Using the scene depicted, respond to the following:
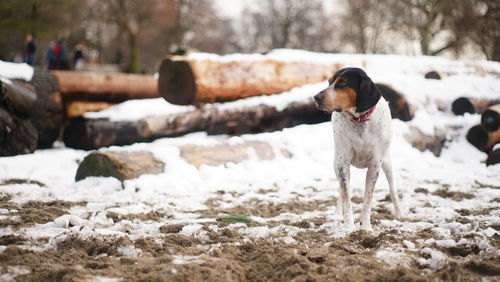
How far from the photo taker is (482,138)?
25.4 ft

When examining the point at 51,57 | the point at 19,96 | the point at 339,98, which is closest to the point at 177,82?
the point at 19,96

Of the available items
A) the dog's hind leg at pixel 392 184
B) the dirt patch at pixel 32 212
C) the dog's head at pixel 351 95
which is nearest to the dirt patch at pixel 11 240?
the dirt patch at pixel 32 212

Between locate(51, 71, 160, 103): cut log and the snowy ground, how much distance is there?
91 cm

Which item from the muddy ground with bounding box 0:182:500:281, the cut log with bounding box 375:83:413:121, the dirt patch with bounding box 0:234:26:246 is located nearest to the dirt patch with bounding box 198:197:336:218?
the muddy ground with bounding box 0:182:500:281

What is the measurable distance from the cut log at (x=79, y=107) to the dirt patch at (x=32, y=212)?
4.13 m

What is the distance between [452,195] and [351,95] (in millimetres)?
2596

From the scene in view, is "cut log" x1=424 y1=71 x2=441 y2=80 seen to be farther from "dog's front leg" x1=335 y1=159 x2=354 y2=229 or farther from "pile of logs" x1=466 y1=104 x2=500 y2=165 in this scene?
"dog's front leg" x1=335 y1=159 x2=354 y2=229

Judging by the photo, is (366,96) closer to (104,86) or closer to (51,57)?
(104,86)

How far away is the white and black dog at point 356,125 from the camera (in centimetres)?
352

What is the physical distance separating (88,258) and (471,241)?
105 inches

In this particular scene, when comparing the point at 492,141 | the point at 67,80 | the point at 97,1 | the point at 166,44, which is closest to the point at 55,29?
the point at 97,1

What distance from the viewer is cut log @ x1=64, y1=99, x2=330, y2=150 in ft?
25.8

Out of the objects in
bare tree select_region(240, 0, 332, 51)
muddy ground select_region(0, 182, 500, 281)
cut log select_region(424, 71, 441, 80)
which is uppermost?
bare tree select_region(240, 0, 332, 51)

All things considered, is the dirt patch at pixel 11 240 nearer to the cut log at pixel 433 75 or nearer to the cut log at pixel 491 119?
the cut log at pixel 491 119
